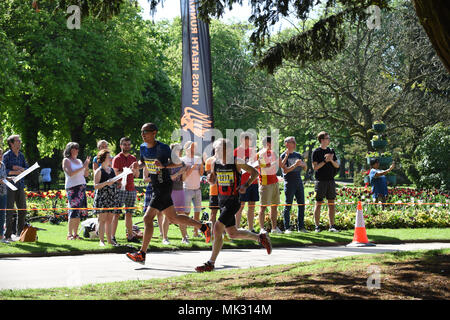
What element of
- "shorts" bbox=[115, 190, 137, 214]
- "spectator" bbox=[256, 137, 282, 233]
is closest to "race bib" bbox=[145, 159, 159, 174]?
"shorts" bbox=[115, 190, 137, 214]

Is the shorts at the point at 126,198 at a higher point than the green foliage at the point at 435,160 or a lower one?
lower

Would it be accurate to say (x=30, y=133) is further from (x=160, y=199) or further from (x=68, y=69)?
(x=160, y=199)

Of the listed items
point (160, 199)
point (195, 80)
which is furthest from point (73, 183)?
point (195, 80)

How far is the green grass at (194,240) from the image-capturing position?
413 inches

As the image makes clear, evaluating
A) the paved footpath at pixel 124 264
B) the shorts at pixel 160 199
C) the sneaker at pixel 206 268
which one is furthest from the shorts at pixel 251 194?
the sneaker at pixel 206 268

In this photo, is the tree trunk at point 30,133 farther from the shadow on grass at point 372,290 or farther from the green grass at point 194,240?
the shadow on grass at point 372,290

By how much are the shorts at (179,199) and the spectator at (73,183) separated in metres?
1.82

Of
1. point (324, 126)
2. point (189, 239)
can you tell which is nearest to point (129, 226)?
point (189, 239)

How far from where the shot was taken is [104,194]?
11062mm

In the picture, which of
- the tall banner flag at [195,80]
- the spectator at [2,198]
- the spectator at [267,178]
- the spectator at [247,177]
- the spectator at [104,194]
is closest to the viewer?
the spectator at [104,194]

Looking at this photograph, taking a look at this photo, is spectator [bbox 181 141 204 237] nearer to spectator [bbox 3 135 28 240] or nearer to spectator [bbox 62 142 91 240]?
spectator [bbox 62 142 91 240]

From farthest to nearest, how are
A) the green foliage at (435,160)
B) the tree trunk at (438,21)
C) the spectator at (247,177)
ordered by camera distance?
the green foliage at (435,160) → the spectator at (247,177) → the tree trunk at (438,21)
